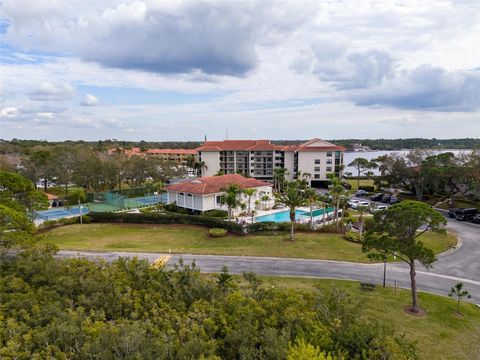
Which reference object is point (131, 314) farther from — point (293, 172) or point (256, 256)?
point (293, 172)

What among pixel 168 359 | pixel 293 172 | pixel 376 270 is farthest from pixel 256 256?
pixel 293 172

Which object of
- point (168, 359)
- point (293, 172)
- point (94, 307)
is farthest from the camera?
point (293, 172)

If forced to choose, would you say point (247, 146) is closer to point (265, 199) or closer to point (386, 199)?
point (265, 199)

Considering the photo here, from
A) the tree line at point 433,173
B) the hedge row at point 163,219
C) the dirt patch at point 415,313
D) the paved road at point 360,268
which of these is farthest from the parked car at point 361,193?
the dirt patch at point 415,313

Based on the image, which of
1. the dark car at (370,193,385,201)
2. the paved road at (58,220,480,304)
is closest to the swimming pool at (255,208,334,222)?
the dark car at (370,193,385,201)

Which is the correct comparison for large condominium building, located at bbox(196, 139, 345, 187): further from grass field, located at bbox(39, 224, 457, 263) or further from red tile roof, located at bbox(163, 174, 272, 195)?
grass field, located at bbox(39, 224, 457, 263)

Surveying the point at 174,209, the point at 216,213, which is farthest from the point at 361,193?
the point at 174,209
